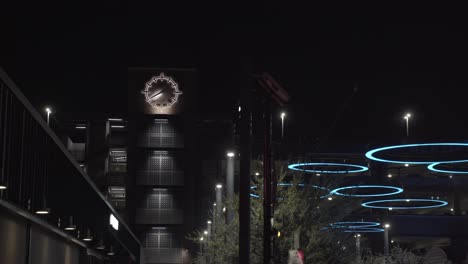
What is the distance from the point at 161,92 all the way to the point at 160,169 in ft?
23.1

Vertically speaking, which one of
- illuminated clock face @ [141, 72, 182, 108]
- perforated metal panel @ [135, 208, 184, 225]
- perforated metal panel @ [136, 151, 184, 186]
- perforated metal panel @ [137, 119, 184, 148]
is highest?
→ illuminated clock face @ [141, 72, 182, 108]

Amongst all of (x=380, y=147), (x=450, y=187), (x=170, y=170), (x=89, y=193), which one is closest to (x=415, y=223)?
(x=450, y=187)

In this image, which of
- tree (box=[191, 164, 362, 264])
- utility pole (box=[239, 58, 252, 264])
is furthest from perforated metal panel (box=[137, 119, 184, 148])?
utility pole (box=[239, 58, 252, 264])

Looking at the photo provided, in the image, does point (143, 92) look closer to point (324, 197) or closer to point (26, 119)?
point (324, 197)

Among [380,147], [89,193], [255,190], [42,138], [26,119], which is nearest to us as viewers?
[26,119]

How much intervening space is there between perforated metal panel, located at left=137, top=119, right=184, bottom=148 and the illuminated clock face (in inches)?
80.2

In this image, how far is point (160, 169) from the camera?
74812 millimetres

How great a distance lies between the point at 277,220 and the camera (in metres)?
28.3

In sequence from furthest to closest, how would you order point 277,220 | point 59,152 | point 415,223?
point 415,223 → point 277,220 → point 59,152

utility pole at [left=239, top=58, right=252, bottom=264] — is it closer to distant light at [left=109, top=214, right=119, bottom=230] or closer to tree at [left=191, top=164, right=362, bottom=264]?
tree at [left=191, top=164, right=362, bottom=264]

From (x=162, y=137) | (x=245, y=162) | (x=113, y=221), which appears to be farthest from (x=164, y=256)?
(x=245, y=162)

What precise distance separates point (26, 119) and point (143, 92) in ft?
205

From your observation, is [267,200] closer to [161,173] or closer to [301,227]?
[301,227]

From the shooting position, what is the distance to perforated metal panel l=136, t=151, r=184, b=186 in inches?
2933
